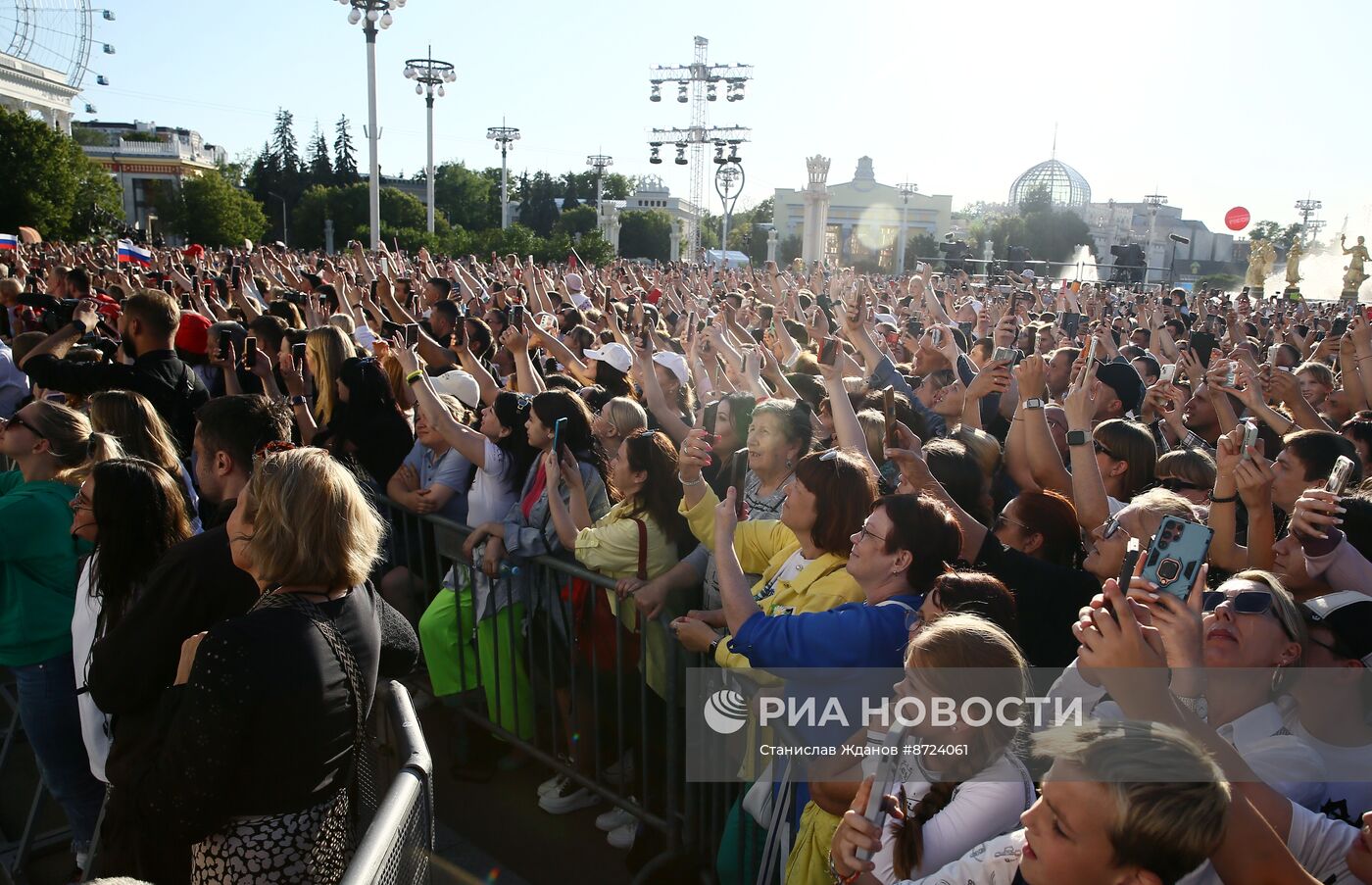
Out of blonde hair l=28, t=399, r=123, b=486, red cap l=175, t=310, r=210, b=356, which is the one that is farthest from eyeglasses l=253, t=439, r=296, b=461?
red cap l=175, t=310, r=210, b=356

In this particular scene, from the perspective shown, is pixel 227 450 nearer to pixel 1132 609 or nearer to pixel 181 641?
pixel 181 641

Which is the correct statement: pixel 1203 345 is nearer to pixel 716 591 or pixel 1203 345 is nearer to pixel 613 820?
pixel 716 591

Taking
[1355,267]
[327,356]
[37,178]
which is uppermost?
[37,178]

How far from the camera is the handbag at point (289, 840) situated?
86.1 inches

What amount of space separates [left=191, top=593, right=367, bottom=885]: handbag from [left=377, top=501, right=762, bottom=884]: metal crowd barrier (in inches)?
55.8

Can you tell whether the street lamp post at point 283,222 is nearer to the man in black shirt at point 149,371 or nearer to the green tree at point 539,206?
the green tree at point 539,206

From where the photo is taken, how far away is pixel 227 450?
3439 mm

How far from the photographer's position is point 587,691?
4.21 meters

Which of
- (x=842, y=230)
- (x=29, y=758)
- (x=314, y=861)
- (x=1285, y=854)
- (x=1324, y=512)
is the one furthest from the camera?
(x=842, y=230)

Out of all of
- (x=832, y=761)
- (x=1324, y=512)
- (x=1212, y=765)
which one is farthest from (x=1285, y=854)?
(x=1324, y=512)

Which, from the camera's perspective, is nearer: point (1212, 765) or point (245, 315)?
point (1212, 765)

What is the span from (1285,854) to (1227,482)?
1961 mm

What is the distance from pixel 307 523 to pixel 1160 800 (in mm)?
1959

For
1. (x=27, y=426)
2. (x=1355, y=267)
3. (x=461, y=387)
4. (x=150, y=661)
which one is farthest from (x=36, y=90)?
(x=150, y=661)
